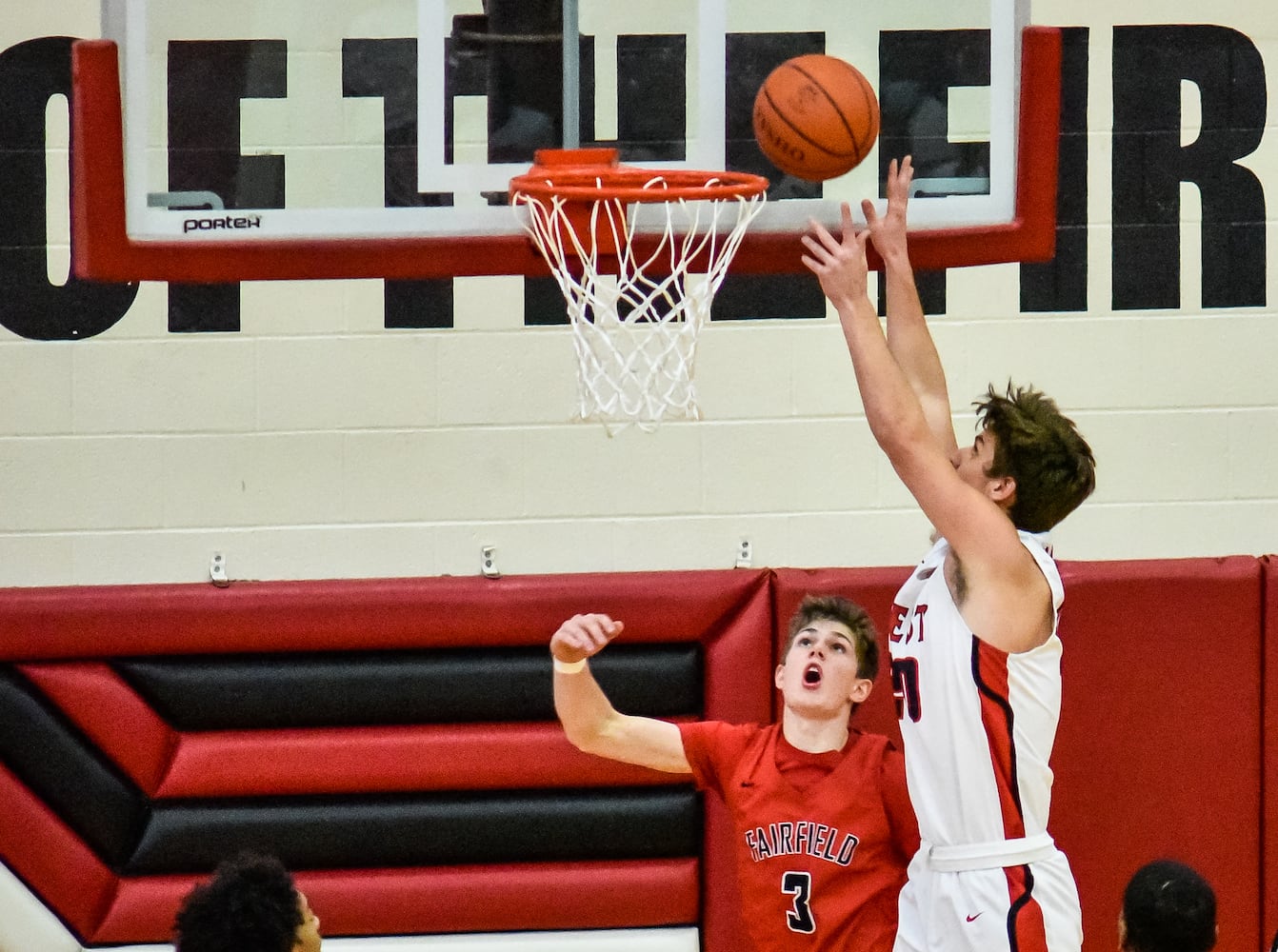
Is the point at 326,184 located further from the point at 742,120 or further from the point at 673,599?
the point at 673,599

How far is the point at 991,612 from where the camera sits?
2996 mm

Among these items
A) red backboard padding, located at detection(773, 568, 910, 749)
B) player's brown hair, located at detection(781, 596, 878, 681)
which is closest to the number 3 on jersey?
player's brown hair, located at detection(781, 596, 878, 681)

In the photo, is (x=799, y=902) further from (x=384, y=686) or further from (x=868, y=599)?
(x=384, y=686)

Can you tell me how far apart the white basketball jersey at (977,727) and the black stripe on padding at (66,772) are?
7.42ft

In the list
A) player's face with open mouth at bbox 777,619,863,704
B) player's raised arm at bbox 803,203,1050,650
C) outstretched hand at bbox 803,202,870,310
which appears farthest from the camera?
player's face with open mouth at bbox 777,619,863,704

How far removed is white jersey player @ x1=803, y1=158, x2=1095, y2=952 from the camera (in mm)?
2920

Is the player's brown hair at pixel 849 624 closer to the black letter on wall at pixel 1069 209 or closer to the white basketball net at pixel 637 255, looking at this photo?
the white basketball net at pixel 637 255

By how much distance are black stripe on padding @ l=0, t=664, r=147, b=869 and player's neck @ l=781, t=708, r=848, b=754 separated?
193 cm

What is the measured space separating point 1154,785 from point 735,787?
1.53 m

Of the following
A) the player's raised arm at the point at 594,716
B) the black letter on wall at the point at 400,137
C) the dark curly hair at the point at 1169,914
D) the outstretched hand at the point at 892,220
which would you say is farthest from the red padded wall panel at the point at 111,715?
the dark curly hair at the point at 1169,914

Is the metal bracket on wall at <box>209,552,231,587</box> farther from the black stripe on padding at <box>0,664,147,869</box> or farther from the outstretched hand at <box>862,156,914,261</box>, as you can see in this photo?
the outstretched hand at <box>862,156,914,261</box>

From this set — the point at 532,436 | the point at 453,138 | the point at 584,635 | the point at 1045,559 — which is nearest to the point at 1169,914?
the point at 1045,559

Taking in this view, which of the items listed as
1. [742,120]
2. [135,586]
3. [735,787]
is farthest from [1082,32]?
[135,586]

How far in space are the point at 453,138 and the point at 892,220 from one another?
3.45 ft
